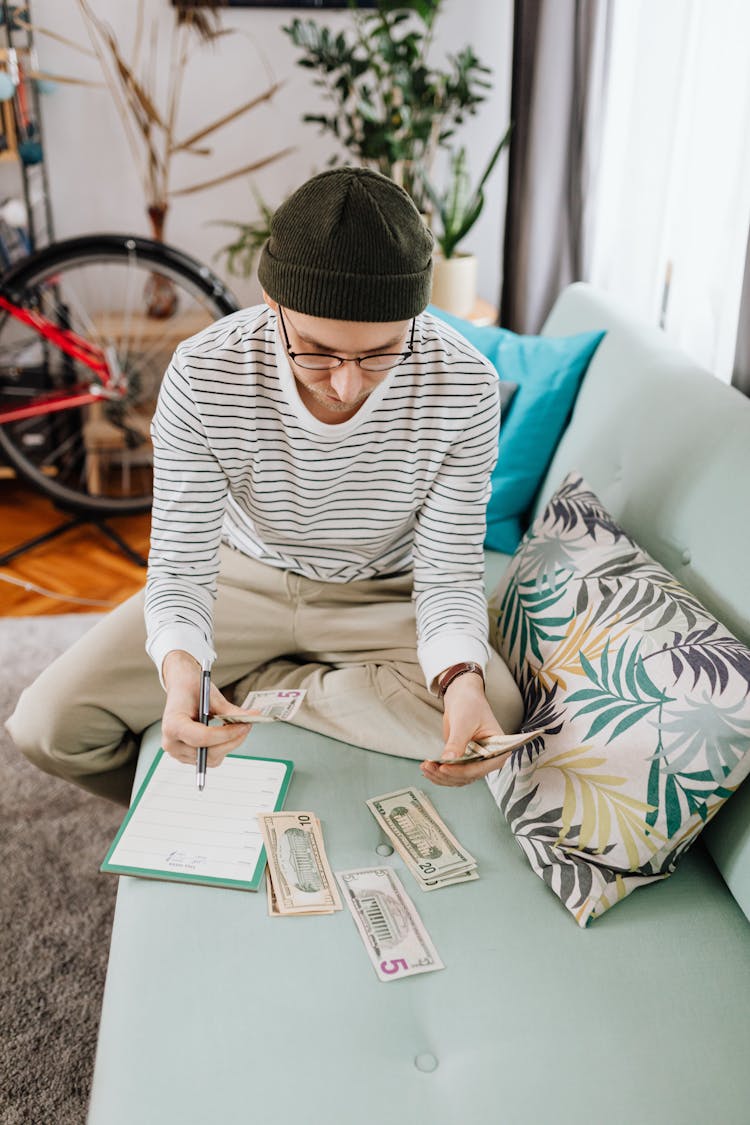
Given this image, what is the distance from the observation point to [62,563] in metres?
2.65

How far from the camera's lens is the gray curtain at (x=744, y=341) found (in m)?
1.49

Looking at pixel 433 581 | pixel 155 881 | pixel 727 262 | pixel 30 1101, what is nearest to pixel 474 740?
pixel 433 581

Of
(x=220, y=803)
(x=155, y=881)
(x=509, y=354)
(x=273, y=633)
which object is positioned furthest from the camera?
(x=509, y=354)

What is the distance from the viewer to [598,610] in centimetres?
121

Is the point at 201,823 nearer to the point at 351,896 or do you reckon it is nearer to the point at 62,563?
the point at 351,896

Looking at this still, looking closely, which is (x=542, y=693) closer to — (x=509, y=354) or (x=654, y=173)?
(x=509, y=354)

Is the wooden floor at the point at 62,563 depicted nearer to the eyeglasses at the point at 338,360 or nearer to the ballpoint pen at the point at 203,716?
the ballpoint pen at the point at 203,716

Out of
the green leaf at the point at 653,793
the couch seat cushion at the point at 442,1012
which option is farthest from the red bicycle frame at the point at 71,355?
the green leaf at the point at 653,793

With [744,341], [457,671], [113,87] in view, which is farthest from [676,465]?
[113,87]

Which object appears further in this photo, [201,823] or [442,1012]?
[201,823]

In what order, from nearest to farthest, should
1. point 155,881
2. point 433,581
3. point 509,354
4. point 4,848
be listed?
point 155,881 → point 433,581 → point 4,848 → point 509,354

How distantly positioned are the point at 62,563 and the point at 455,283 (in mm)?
1305

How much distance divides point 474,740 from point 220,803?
0.33m

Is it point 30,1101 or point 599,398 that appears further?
point 599,398
